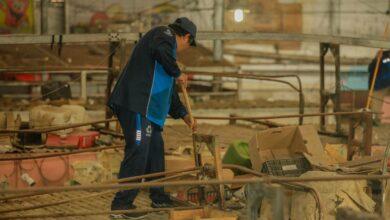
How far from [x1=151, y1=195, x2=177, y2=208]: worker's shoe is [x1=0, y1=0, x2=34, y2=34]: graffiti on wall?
12.3 m

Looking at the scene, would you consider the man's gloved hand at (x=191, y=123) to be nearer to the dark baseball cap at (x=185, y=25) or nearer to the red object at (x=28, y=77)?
the dark baseball cap at (x=185, y=25)

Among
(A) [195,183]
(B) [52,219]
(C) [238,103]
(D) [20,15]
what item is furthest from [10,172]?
(D) [20,15]

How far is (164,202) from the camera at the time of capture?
23.3 feet

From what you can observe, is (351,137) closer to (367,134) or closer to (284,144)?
(367,134)

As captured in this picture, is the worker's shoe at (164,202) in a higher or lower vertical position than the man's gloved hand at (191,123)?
lower

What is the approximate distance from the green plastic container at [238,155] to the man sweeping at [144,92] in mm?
1862

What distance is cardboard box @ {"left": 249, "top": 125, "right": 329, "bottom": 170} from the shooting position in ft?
26.1

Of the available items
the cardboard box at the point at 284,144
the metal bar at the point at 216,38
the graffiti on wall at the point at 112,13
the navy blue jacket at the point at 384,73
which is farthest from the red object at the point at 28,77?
the cardboard box at the point at 284,144

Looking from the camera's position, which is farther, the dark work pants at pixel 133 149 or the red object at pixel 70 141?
the red object at pixel 70 141

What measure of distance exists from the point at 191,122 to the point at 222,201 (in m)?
0.89

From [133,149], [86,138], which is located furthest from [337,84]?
[133,149]

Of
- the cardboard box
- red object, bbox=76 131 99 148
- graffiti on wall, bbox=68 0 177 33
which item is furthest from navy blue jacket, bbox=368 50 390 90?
graffiti on wall, bbox=68 0 177 33

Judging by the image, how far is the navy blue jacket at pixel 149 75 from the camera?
6.63 meters

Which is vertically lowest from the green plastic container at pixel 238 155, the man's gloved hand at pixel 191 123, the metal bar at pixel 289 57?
the green plastic container at pixel 238 155
